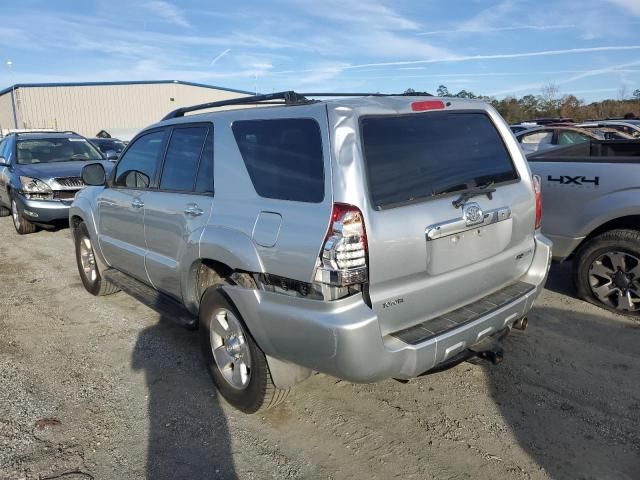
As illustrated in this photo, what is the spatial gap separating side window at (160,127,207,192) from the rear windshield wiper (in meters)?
1.77

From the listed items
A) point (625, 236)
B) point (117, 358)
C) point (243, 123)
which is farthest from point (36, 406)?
point (625, 236)

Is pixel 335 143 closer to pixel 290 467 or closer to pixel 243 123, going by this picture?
pixel 243 123

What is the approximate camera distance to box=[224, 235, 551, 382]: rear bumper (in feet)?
8.37

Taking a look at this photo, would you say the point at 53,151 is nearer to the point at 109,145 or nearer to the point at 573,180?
the point at 573,180

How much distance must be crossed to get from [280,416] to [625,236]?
3.43 metres

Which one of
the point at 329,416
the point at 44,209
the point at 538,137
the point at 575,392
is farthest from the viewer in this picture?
the point at 538,137

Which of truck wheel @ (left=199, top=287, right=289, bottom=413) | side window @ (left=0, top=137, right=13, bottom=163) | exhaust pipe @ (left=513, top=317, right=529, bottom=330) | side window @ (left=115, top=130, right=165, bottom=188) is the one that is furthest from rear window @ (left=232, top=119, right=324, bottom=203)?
side window @ (left=0, top=137, right=13, bottom=163)

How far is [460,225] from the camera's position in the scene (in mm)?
2904

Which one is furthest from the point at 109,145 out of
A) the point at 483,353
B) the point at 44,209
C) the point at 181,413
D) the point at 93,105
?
the point at 93,105

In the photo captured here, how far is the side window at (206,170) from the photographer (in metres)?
3.44

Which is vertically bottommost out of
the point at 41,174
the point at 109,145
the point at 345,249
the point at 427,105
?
the point at 345,249

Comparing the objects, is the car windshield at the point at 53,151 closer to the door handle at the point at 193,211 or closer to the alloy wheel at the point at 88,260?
the alloy wheel at the point at 88,260

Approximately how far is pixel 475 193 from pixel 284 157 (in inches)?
44.3

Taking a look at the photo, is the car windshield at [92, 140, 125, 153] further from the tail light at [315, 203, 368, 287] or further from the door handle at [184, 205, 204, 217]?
the tail light at [315, 203, 368, 287]
